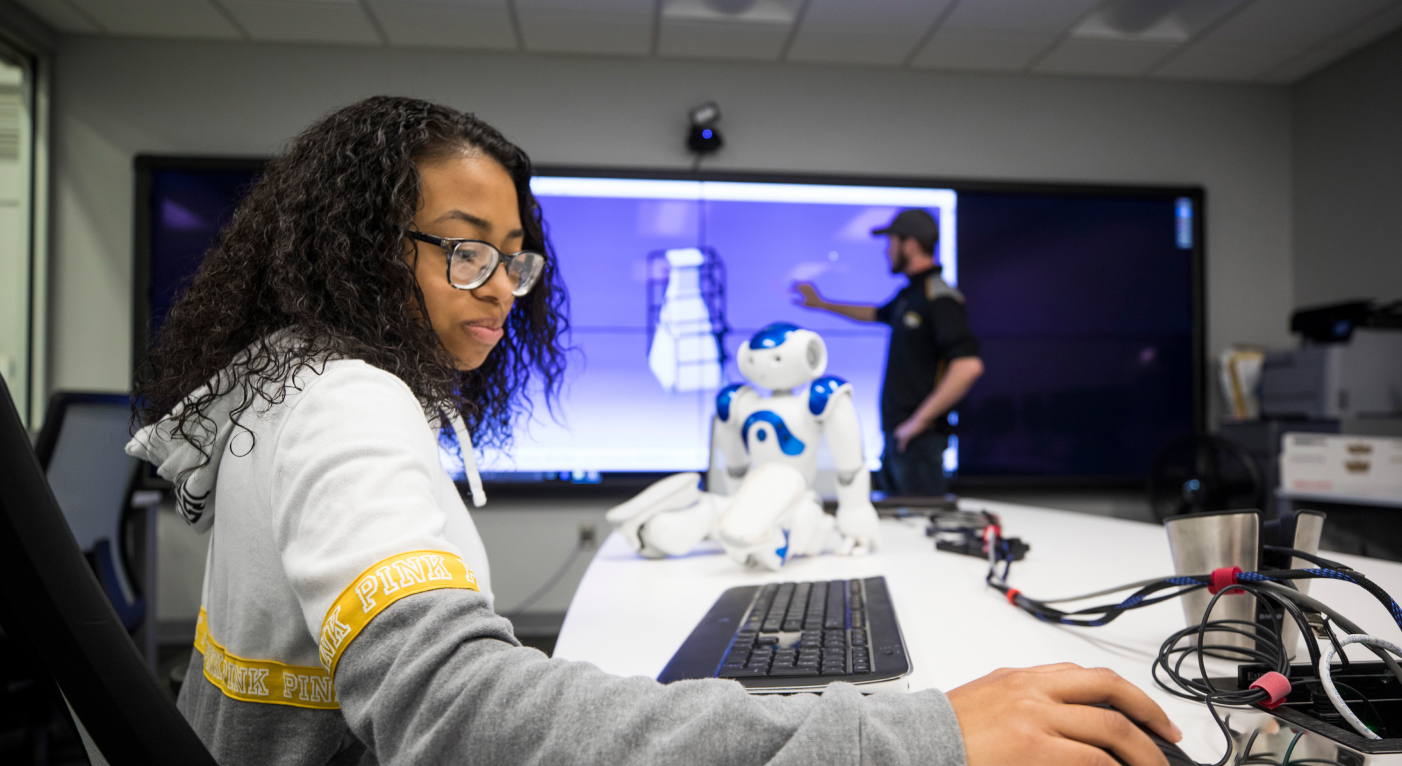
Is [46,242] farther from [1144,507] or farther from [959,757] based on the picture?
[1144,507]

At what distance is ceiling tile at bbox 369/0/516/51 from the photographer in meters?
2.79

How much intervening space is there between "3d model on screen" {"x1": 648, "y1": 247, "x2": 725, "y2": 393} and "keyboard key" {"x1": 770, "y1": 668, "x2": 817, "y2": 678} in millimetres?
2548

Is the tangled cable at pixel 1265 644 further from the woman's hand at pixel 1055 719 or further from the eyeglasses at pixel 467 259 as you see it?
the eyeglasses at pixel 467 259

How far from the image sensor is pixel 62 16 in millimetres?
2850

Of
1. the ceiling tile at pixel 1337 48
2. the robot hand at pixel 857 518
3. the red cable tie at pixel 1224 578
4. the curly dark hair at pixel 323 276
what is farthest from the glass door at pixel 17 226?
the ceiling tile at pixel 1337 48

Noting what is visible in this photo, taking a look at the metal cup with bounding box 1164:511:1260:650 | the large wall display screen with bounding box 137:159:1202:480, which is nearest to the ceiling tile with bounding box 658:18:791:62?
the large wall display screen with bounding box 137:159:1202:480

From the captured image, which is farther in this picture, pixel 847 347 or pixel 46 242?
pixel 847 347

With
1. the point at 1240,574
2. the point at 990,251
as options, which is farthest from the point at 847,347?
the point at 1240,574

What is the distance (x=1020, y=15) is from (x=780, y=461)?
2631mm

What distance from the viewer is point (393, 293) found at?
26.7 inches

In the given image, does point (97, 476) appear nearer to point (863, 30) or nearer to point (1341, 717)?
point (1341, 717)

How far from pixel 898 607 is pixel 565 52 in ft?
9.95

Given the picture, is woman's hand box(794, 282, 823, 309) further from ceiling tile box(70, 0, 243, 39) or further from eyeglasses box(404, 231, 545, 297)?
ceiling tile box(70, 0, 243, 39)

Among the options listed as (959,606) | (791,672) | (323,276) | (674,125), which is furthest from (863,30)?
(791,672)
